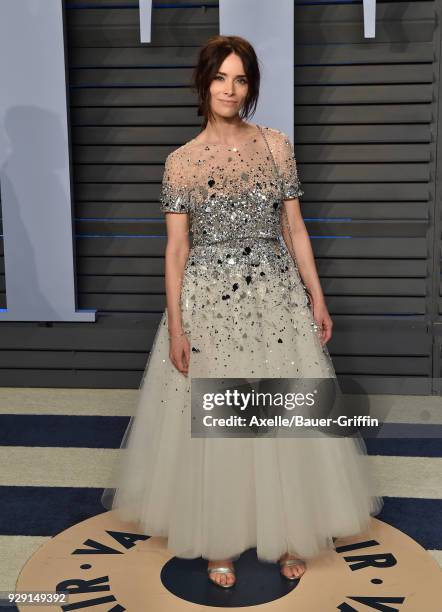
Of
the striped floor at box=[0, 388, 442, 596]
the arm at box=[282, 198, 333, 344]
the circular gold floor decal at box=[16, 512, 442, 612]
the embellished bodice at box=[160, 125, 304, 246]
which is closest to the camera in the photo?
the circular gold floor decal at box=[16, 512, 442, 612]

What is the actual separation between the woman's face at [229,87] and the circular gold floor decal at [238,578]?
1490mm

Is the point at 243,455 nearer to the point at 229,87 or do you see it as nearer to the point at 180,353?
the point at 180,353

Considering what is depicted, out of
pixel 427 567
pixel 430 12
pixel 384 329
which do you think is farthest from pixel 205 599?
pixel 430 12

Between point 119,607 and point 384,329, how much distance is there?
2684mm

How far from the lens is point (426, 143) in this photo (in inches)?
169

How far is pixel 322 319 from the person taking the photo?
102 inches

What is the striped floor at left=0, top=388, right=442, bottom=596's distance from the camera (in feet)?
9.26

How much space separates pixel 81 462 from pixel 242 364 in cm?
141

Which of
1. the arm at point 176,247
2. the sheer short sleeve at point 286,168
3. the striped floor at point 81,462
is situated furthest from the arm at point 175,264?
the striped floor at point 81,462

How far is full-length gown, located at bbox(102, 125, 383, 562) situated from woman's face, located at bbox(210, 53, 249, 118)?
0.14 meters

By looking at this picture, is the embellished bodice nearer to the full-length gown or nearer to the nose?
the full-length gown

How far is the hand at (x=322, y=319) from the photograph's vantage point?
2.56 m

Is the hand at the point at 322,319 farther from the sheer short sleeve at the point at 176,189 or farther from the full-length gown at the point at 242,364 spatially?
the sheer short sleeve at the point at 176,189

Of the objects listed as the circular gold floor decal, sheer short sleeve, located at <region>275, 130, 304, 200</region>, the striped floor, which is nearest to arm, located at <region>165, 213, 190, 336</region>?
sheer short sleeve, located at <region>275, 130, 304, 200</region>
